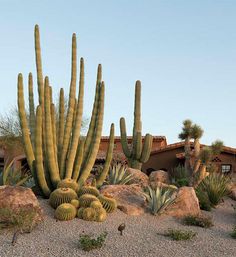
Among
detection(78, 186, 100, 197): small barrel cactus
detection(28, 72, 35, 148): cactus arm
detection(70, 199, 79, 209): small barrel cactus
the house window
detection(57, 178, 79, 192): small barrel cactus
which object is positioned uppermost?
detection(28, 72, 35, 148): cactus arm

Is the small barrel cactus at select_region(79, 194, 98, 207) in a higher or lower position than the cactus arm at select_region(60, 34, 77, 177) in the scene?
lower

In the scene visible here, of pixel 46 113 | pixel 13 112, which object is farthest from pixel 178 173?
pixel 13 112

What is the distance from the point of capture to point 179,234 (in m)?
9.91

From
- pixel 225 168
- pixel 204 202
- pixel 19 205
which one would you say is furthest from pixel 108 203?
pixel 225 168

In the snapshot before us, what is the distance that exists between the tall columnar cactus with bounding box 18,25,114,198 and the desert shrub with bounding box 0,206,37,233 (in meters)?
2.58

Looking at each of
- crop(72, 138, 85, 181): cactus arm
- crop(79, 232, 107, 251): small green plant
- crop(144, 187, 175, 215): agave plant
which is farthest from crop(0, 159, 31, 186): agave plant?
crop(79, 232, 107, 251): small green plant

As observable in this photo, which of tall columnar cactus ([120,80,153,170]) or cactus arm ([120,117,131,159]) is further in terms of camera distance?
cactus arm ([120,117,131,159])

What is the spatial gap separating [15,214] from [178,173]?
1108 cm

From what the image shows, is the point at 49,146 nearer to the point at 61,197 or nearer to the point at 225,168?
the point at 61,197

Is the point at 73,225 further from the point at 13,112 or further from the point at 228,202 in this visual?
the point at 13,112

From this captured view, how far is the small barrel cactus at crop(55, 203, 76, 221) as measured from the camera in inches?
413

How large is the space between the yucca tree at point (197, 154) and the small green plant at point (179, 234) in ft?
18.8

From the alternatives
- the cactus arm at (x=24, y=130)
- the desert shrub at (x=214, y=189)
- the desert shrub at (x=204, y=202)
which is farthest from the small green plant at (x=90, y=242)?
the desert shrub at (x=214, y=189)

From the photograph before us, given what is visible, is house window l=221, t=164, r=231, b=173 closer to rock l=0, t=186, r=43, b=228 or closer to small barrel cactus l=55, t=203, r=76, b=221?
small barrel cactus l=55, t=203, r=76, b=221
